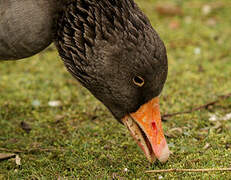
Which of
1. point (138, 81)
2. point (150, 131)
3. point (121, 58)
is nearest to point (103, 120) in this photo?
point (150, 131)

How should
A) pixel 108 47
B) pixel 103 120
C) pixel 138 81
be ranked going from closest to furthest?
Result: 1. pixel 108 47
2. pixel 138 81
3. pixel 103 120

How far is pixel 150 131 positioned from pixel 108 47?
1.01 metres

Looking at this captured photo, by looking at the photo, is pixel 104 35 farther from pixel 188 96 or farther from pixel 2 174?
pixel 188 96

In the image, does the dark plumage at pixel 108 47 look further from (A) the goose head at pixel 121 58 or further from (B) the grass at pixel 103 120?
(B) the grass at pixel 103 120

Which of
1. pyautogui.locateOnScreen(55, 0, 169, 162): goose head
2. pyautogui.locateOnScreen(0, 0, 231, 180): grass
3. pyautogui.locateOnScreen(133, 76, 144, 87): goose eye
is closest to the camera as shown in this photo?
pyautogui.locateOnScreen(55, 0, 169, 162): goose head

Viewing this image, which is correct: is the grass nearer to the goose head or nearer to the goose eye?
the goose head

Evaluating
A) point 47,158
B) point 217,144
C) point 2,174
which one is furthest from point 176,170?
point 2,174

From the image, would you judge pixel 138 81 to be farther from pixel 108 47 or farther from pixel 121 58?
pixel 108 47

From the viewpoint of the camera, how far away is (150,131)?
183 inches

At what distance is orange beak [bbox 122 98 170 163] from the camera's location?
462 centimetres

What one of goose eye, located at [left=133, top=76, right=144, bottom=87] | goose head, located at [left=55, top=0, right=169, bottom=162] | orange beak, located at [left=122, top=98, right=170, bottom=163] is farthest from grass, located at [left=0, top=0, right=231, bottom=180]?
goose eye, located at [left=133, top=76, right=144, bottom=87]

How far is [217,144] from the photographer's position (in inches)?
205

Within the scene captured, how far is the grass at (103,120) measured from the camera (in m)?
4.82

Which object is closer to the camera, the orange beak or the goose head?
the goose head
